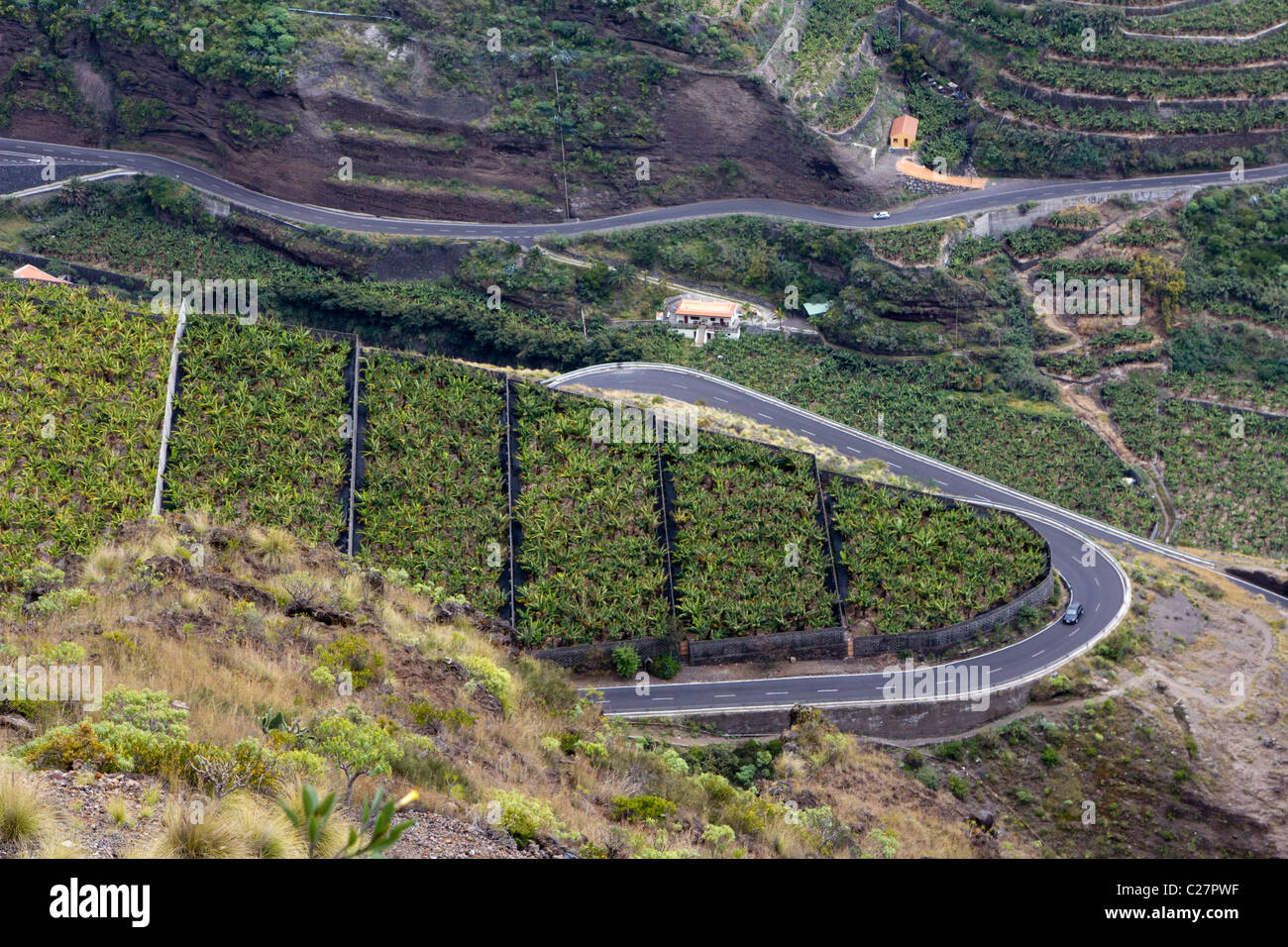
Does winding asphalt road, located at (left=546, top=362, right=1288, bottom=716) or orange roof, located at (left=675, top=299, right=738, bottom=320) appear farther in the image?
orange roof, located at (left=675, top=299, right=738, bottom=320)

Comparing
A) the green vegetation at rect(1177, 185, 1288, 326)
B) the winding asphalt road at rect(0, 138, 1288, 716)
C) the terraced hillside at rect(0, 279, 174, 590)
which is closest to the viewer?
the terraced hillside at rect(0, 279, 174, 590)

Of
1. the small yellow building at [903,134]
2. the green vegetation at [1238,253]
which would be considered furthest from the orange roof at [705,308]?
the green vegetation at [1238,253]

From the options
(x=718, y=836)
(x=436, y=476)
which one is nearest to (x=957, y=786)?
(x=718, y=836)

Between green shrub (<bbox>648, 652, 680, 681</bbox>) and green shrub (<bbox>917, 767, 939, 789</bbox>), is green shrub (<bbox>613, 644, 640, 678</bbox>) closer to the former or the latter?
green shrub (<bbox>648, 652, 680, 681</bbox>)

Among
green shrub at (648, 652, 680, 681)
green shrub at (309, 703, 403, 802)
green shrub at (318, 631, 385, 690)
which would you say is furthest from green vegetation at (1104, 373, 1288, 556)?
green shrub at (309, 703, 403, 802)

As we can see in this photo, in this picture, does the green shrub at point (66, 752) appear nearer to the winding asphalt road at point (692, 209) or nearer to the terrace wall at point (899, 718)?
the terrace wall at point (899, 718)

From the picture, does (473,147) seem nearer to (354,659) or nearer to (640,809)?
(354,659)
